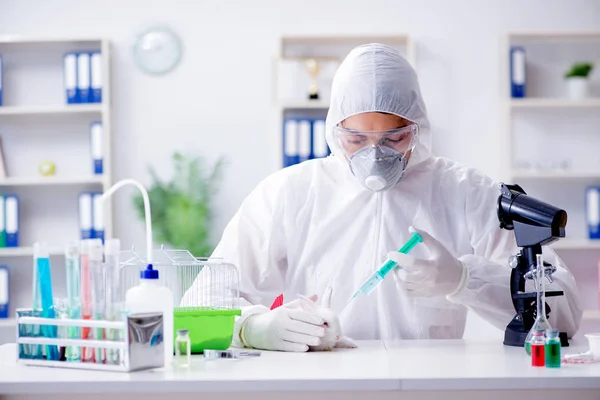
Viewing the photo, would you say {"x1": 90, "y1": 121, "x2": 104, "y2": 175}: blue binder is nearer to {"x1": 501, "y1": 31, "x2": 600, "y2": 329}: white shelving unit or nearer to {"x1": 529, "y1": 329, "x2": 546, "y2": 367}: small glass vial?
{"x1": 501, "y1": 31, "x2": 600, "y2": 329}: white shelving unit

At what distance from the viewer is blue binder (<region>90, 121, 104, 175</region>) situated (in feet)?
14.4

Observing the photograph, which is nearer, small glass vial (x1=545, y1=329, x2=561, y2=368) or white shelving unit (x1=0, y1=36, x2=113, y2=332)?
small glass vial (x1=545, y1=329, x2=561, y2=368)

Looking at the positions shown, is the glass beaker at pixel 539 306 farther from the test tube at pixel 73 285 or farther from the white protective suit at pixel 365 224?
the test tube at pixel 73 285

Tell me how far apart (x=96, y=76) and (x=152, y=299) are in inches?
121

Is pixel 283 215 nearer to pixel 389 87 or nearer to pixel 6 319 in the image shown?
pixel 389 87

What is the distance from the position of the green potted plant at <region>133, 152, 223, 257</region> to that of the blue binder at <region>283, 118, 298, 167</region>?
1.32ft

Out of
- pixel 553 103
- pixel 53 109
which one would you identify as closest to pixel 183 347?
pixel 53 109

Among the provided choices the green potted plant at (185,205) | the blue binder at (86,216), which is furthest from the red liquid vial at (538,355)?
the blue binder at (86,216)

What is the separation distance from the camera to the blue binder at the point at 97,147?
438 cm

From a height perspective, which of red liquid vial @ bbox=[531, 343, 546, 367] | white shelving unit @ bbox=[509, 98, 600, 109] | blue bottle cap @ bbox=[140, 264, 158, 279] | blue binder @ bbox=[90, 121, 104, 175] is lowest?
red liquid vial @ bbox=[531, 343, 546, 367]

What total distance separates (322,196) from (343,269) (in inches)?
8.9

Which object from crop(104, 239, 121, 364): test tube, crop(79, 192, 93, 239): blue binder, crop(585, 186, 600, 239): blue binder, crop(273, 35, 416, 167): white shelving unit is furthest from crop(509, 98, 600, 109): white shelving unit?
crop(104, 239, 121, 364): test tube

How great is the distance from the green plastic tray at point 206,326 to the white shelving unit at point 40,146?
9.74ft

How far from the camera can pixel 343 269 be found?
7.51 feet
